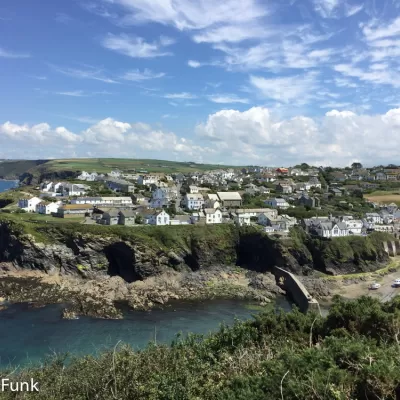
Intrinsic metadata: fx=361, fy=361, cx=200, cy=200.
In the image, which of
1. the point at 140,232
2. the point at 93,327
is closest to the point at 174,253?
the point at 140,232

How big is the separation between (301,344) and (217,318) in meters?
18.2

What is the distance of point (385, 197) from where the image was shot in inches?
3248

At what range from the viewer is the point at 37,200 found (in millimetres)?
61656

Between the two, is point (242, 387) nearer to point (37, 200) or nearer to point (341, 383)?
point (341, 383)

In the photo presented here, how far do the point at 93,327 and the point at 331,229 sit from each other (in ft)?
117

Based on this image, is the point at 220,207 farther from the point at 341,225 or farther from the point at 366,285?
the point at 366,285

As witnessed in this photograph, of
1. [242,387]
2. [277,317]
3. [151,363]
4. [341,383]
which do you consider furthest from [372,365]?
[277,317]

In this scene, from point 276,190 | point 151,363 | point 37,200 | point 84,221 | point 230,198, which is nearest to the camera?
point 151,363

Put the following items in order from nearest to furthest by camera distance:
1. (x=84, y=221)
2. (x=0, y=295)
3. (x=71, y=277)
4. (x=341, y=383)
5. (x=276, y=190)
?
(x=341, y=383)
(x=0, y=295)
(x=71, y=277)
(x=84, y=221)
(x=276, y=190)

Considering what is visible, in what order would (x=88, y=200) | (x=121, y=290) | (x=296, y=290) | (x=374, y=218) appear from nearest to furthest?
(x=296, y=290), (x=121, y=290), (x=88, y=200), (x=374, y=218)

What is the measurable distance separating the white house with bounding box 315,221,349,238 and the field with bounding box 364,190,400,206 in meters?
31.5

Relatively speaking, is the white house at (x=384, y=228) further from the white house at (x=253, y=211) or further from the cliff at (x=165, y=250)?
the white house at (x=253, y=211)

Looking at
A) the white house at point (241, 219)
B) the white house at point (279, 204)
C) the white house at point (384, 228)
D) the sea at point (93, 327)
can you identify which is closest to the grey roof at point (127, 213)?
the white house at point (241, 219)

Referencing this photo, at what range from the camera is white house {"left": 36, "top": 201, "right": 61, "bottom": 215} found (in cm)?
5788
